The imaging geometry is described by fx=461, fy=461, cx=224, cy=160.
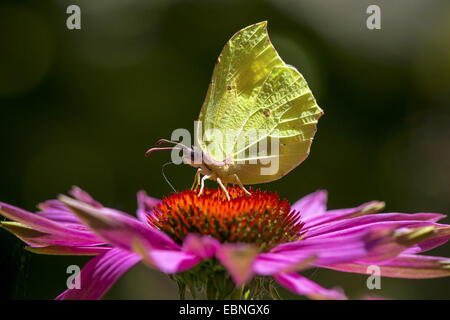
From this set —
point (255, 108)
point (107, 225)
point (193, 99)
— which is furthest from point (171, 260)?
point (193, 99)

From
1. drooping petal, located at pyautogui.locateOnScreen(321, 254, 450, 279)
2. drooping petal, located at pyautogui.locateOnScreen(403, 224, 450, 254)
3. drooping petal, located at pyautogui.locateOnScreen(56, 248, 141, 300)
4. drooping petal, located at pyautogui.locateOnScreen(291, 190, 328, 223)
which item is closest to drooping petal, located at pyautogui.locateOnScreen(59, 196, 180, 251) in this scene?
drooping petal, located at pyautogui.locateOnScreen(56, 248, 141, 300)

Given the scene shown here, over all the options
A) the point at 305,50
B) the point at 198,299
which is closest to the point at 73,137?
the point at 305,50

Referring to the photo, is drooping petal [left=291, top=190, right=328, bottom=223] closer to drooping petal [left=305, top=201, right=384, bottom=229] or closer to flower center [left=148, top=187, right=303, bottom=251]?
drooping petal [left=305, top=201, right=384, bottom=229]

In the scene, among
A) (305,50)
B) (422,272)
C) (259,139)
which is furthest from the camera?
(305,50)

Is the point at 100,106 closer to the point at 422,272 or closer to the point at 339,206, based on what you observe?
the point at 339,206

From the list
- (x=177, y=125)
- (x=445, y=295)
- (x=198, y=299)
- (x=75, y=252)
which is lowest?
(x=445, y=295)

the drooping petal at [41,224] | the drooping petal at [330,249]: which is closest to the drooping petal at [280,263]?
the drooping petal at [330,249]
